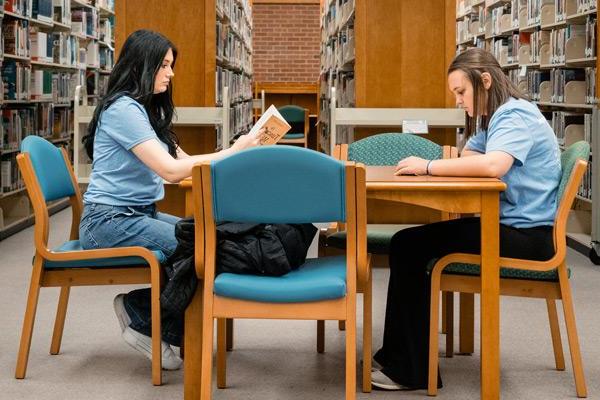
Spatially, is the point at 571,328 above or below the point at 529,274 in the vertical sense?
below

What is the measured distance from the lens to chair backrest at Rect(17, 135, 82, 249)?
10.1ft

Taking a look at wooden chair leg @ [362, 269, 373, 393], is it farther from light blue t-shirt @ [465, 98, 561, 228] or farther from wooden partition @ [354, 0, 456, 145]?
wooden partition @ [354, 0, 456, 145]

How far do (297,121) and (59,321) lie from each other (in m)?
9.26

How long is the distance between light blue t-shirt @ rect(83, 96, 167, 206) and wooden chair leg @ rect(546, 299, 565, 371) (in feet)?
4.76

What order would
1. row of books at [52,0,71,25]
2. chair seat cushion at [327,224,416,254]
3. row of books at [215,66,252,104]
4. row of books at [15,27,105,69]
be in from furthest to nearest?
1. row of books at [52,0,71,25]
2. row of books at [215,66,252,104]
3. row of books at [15,27,105,69]
4. chair seat cushion at [327,224,416,254]

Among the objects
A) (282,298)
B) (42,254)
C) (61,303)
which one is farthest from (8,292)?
(282,298)

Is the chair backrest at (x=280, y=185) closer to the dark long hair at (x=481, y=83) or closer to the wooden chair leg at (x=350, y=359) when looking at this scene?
the wooden chair leg at (x=350, y=359)

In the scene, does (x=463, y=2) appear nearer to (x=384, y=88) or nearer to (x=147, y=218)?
(x=384, y=88)

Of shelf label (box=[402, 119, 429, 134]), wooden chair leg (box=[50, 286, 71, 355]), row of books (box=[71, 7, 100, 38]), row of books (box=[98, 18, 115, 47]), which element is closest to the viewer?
wooden chair leg (box=[50, 286, 71, 355])

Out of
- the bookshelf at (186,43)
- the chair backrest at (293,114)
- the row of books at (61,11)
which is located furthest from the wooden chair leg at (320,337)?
the chair backrest at (293,114)

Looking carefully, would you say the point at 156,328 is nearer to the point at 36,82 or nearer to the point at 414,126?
the point at 414,126

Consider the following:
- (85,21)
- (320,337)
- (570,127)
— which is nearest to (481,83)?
(320,337)

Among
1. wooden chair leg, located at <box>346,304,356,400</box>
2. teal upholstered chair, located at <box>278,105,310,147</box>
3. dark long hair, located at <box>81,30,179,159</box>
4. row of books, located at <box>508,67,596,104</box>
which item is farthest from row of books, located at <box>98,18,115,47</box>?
wooden chair leg, located at <box>346,304,356,400</box>

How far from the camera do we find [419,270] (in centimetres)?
305
